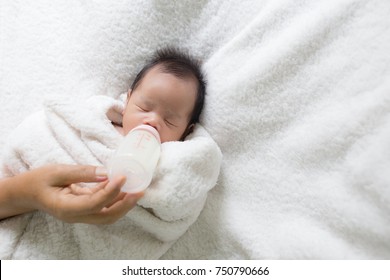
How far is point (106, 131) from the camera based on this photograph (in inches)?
40.4

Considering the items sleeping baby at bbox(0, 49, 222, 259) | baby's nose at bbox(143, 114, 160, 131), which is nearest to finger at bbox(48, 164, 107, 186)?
sleeping baby at bbox(0, 49, 222, 259)

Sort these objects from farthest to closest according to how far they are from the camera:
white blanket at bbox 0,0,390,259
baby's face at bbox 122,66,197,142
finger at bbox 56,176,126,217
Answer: baby's face at bbox 122,66,197,142, white blanket at bbox 0,0,390,259, finger at bbox 56,176,126,217

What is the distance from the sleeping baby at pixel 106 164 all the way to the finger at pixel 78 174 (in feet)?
0.37

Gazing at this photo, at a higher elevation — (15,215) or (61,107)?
(61,107)

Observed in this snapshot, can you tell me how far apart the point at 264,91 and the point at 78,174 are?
21.2 inches

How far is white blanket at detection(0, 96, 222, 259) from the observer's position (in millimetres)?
997

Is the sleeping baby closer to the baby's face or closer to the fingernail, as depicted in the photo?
the baby's face

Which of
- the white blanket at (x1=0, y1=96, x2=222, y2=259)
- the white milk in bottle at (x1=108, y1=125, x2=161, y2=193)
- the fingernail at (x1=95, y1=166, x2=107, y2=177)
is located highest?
the white milk in bottle at (x1=108, y1=125, x2=161, y2=193)

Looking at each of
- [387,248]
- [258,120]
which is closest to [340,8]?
[258,120]

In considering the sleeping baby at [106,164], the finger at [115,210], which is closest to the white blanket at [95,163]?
the sleeping baby at [106,164]

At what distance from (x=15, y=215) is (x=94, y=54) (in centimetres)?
51

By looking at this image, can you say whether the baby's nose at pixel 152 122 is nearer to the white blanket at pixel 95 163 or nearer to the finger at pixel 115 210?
the white blanket at pixel 95 163

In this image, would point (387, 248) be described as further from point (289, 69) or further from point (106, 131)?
point (106, 131)

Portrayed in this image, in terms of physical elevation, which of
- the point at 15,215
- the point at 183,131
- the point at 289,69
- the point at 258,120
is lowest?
the point at 15,215
